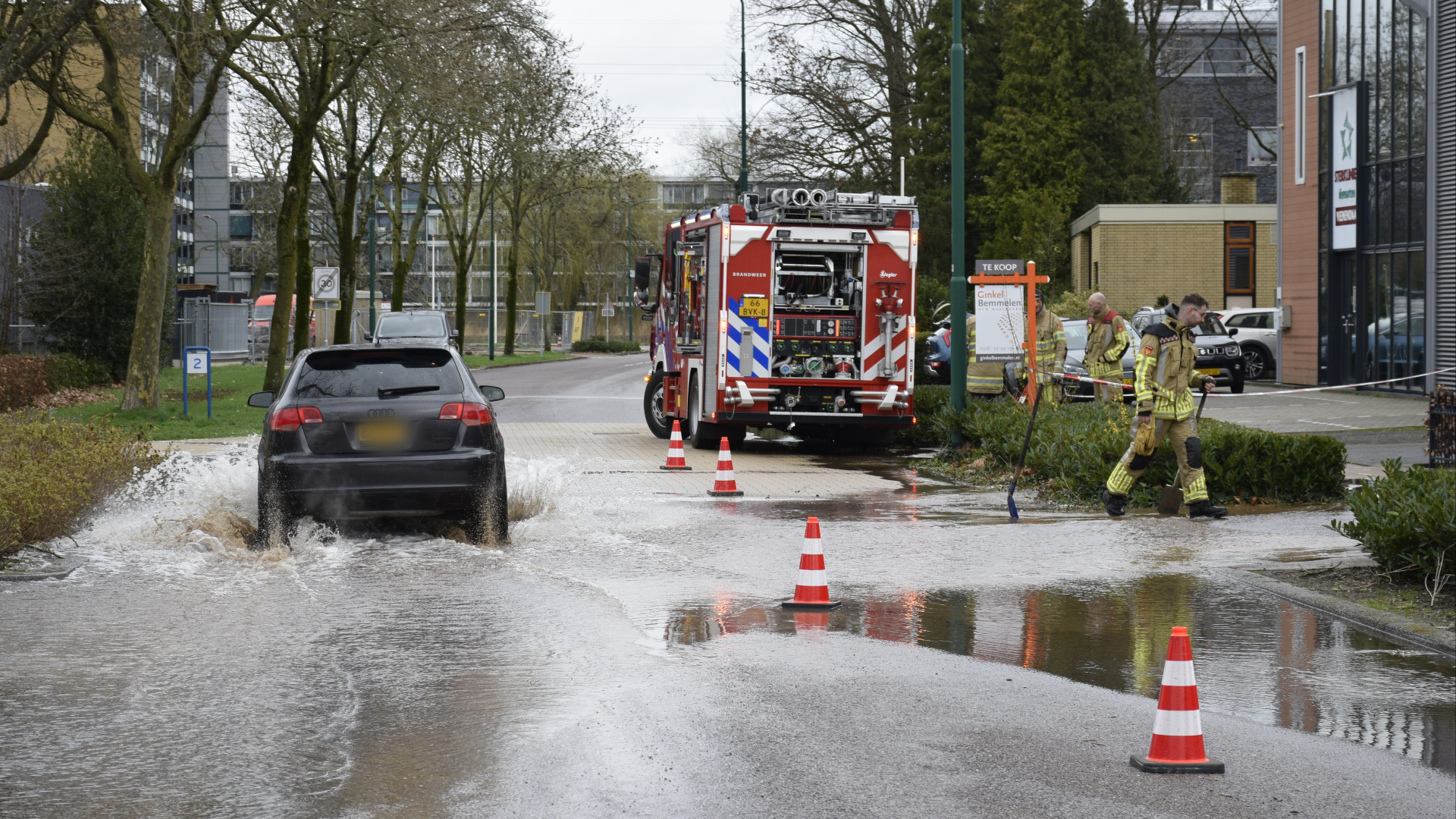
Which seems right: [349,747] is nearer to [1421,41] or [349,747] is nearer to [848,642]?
[848,642]

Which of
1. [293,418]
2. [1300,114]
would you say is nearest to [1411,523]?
[293,418]

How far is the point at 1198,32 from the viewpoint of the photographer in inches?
2185

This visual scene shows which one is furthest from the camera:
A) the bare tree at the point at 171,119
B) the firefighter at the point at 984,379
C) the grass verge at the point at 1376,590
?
the bare tree at the point at 171,119

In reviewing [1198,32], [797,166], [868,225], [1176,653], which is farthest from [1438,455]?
[1198,32]

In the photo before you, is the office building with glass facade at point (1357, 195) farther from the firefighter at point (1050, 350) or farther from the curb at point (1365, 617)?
the curb at point (1365, 617)

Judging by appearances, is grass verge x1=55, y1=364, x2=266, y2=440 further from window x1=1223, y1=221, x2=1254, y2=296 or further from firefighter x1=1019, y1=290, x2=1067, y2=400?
window x1=1223, y1=221, x2=1254, y2=296

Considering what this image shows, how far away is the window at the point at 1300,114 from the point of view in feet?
104

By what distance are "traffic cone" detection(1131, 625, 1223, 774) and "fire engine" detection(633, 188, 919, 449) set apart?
1296cm

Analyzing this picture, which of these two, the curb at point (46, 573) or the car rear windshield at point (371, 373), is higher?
the car rear windshield at point (371, 373)

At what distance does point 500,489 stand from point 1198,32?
5054 cm

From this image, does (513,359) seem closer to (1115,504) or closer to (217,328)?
(217,328)

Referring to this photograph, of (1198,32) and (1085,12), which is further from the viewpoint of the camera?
(1198,32)

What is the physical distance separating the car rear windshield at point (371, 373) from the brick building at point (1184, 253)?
34.6 m

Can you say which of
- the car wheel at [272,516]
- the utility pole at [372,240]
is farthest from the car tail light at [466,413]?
the utility pole at [372,240]
